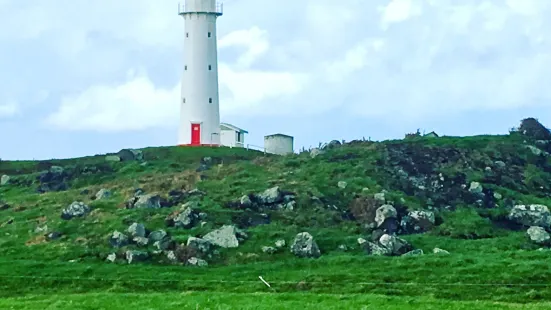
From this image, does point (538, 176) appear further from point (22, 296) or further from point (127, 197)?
point (22, 296)

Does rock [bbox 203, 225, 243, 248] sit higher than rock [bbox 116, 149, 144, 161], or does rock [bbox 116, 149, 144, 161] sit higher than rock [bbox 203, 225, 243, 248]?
rock [bbox 116, 149, 144, 161]

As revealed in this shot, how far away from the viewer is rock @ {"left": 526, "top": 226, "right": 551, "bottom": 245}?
62.2 m

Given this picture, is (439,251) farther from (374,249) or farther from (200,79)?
(200,79)

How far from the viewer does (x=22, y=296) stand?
163ft

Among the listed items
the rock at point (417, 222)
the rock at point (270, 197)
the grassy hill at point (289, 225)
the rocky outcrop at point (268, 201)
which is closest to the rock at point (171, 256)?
the grassy hill at point (289, 225)

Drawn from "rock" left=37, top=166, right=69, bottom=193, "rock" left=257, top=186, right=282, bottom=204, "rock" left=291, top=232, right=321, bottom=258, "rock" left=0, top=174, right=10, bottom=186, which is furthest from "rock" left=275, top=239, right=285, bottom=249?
"rock" left=0, top=174, right=10, bottom=186

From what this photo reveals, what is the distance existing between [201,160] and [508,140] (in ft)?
67.7

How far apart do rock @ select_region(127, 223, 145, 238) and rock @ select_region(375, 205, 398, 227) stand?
12.0 metres

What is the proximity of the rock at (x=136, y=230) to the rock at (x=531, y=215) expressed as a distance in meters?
19.3

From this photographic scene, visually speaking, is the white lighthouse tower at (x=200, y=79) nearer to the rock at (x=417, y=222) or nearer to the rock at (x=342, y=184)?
the rock at (x=342, y=184)

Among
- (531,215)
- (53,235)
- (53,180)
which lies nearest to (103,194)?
(53,235)

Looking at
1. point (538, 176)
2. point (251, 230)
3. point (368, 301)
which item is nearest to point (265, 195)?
point (251, 230)

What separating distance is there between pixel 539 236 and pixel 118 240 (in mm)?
19832

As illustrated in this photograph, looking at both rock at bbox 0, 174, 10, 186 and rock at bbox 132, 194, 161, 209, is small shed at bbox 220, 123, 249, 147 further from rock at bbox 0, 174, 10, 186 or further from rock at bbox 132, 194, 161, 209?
rock at bbox 132, 194, 161, 209
